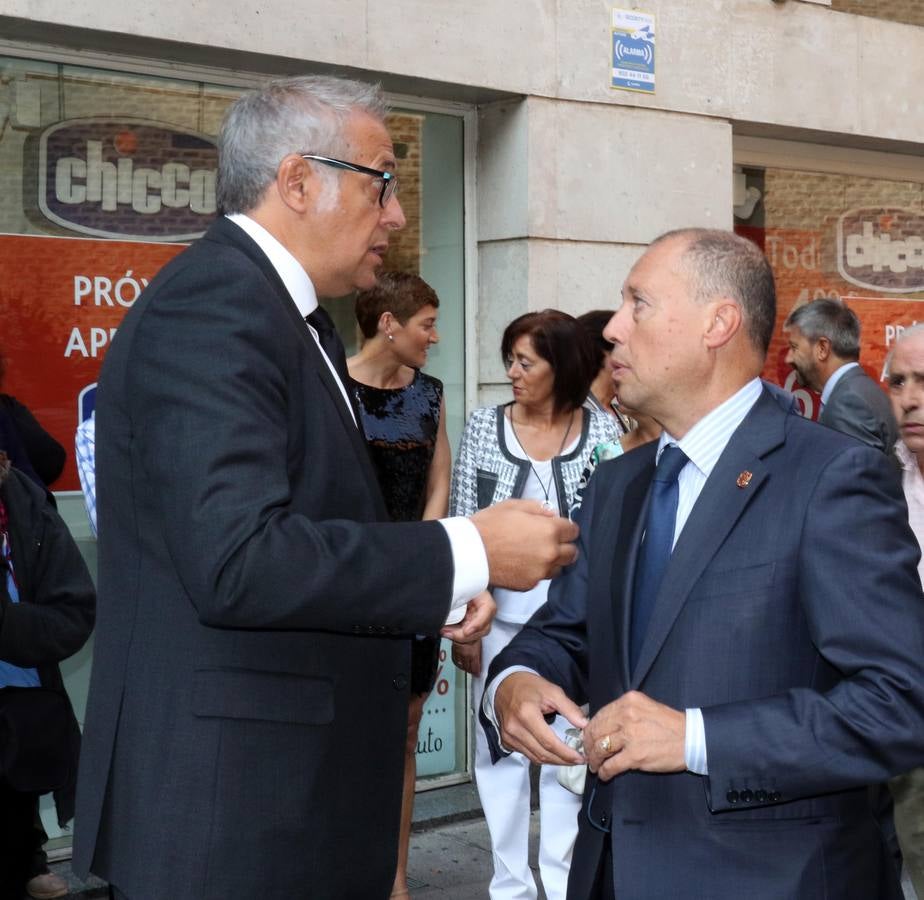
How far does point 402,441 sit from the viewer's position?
5664 millimetres

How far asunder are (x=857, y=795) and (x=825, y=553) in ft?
1.58

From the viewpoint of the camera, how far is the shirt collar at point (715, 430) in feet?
8.74

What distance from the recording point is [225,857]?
2355 mm

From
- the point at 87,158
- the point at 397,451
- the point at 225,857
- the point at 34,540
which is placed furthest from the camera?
the point at 87,158

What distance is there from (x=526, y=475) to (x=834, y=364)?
7.68ft

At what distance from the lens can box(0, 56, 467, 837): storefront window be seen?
5.89 m

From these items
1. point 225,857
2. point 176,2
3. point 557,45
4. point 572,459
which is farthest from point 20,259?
point 225,857

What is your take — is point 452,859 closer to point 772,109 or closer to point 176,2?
point 176,2

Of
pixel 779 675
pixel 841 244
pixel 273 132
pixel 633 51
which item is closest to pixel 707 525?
pixel 779 675

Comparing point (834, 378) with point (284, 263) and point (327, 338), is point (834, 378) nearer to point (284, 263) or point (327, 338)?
point (327, 338)

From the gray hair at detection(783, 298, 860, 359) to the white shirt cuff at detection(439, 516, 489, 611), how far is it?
5204 millimetres

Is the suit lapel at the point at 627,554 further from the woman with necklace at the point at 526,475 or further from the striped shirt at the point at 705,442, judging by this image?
the woman with necklace at the point at 526,475

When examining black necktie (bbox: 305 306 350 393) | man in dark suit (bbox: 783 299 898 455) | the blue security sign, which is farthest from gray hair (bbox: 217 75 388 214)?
the blue security sign

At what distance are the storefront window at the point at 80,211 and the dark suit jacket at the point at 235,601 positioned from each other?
12.0ft
